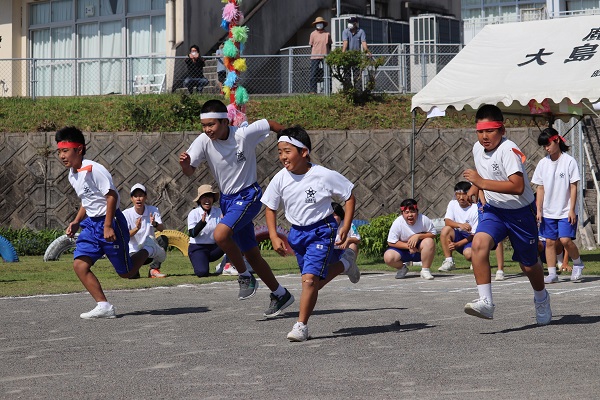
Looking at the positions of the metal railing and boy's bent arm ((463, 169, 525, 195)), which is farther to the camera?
the metal railing

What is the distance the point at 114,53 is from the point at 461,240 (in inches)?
743

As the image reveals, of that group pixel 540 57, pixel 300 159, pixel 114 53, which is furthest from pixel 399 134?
pixel 300 159

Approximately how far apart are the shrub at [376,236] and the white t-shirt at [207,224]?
3202 mm

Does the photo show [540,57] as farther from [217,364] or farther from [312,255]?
[217,364]

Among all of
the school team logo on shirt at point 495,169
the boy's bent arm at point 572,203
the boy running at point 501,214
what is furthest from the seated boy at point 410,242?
the school team logo on shirt at point 495,169

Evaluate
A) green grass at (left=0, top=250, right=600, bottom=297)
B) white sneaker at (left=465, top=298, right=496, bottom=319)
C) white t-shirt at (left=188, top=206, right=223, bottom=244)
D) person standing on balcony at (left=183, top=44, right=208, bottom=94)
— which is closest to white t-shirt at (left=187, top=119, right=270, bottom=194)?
white sneaker at (left=465, top=298, right=496, bottom=319)

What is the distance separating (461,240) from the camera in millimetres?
15672

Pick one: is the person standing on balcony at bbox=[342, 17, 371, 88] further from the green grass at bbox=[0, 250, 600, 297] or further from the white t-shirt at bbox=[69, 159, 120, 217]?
the white t-shirt at bbox=[69, 159, 120, 217]

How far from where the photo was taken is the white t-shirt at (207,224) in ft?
51.4

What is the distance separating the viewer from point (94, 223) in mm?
10156

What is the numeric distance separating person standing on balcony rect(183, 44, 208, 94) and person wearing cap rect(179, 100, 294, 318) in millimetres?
15876

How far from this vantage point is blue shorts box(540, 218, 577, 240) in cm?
1393

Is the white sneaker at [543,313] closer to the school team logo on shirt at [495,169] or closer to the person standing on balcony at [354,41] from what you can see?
the school team logo on shirt at [495,169]

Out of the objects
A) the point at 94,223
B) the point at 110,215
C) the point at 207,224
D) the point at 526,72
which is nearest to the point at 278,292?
the point at 110,215
